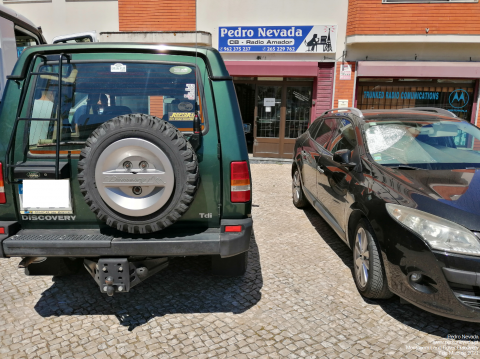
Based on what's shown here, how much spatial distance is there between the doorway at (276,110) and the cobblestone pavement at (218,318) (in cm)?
774

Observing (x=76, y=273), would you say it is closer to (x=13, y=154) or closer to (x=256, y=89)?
(x=13, y=154)

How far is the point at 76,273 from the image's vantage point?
338 centimetres

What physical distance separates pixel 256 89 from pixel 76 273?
351 inches

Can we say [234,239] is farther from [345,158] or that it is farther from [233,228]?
[345,158]

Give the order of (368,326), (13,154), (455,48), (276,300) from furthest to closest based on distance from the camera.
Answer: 1. (455,48)
2. (276,300)
3. (368,326)
4. (13,154)

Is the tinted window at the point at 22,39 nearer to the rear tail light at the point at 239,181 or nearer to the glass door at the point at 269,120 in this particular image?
the glass door at the point at 269,120

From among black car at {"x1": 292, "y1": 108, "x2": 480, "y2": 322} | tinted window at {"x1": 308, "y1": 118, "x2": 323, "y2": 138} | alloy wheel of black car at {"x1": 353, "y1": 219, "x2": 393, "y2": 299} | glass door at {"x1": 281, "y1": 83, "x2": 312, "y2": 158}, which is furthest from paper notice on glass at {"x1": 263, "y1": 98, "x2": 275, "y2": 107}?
alloy wheel of black car at {"x1": 353, "y1": 219, "x2": 393, "y2": 299}

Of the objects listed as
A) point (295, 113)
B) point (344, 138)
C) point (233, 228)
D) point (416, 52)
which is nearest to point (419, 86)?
point (416, 52)

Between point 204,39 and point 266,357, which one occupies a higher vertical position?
point 204,39

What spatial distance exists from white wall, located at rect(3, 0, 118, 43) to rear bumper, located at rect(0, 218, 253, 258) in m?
10.4

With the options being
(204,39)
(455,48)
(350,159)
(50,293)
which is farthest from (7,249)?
(455,48)

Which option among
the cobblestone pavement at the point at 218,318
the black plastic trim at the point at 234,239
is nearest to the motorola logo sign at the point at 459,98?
the cobblestone pavement at the point at 218,318

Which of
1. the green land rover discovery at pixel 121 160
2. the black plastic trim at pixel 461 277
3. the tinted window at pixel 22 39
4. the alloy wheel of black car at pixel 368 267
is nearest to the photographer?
the black plastic trim at pixel 461 277

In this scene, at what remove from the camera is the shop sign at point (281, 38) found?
10.4 meters
